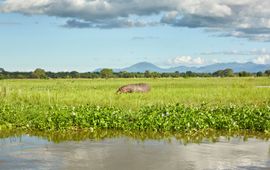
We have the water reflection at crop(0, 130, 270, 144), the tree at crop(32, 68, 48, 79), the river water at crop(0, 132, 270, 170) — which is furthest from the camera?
the tree at crop(32, 68, 48, 79)

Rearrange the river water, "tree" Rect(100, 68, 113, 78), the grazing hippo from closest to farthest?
the river water
the grazing hippo
"tree" Rect(100, 68, 113, 78)

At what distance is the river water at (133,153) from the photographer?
9500 mm

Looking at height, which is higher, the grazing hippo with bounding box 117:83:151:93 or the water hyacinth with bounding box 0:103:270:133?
the grazing hippo with bounding box 117:83:151:93

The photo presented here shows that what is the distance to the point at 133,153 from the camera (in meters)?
10.9

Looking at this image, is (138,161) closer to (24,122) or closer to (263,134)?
(263,134)

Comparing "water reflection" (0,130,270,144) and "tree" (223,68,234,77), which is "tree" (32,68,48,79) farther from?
"water reflection" (0,130,270,144)

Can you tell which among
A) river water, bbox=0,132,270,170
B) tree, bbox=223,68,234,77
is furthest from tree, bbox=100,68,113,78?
river water, bbox=0,132,270,170

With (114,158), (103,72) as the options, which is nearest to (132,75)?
(103,72)

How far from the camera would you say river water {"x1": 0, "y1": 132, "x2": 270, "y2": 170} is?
9.50 m

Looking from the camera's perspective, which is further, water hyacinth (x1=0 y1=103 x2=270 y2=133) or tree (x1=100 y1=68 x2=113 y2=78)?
tree (x1=100 y1=68 x2=113 y2=78)

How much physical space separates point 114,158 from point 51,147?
225cm

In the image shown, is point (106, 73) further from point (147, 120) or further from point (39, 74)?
point (147, 120)

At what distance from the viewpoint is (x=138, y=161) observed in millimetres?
9992

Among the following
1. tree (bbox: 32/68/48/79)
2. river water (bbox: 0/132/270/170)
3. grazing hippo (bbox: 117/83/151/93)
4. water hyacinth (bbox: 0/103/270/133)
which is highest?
tree (bbox: 32/68/48/79)
